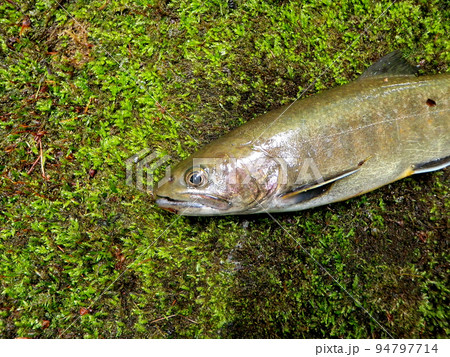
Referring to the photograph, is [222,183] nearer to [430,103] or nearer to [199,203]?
[199,203]

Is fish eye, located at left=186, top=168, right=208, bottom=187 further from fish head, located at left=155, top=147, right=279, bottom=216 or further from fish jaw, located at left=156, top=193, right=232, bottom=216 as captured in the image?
fish jaw, located at left=156, top=193, right=232, bottom=216

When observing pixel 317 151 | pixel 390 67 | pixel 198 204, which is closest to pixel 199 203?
pixel 198 204

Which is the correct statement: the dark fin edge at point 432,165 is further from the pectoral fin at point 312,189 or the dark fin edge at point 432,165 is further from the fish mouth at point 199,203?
the fish mouth at point 199,203

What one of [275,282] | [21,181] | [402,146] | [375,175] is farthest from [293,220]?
[21,181]

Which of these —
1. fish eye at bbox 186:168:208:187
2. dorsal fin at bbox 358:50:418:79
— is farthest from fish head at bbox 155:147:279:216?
dorsal fin at bbox 358:50:418:79

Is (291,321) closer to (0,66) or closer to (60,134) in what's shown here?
(60,134)
